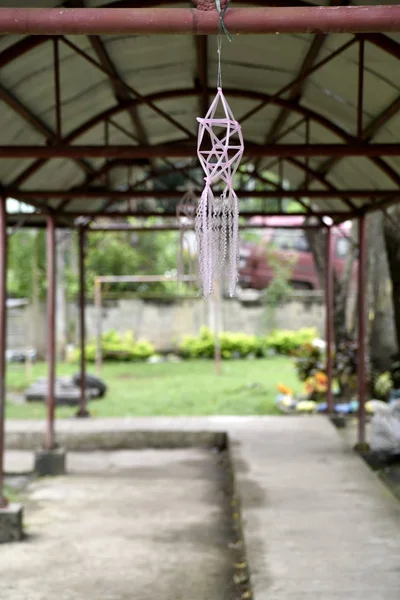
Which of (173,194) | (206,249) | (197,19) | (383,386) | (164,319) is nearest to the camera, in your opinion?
(197,19)

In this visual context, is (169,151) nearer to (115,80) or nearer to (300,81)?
(115,80)

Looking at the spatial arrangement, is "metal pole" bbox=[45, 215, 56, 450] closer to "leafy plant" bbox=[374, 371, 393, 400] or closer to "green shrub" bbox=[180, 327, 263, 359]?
"leafy plant" bbox=[374, 371, 393, 400]

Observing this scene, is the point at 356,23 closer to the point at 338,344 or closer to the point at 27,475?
the point at 27,475

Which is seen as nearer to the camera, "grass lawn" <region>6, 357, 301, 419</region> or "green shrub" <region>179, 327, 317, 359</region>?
"grass lawn" <region>6, 357, 301, 419</region>

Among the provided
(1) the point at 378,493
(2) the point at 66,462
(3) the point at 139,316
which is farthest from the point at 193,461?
(3) the point at 139,316

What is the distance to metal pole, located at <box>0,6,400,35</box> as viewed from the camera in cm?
277

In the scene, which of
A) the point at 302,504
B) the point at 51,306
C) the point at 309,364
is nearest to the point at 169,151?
the point at 302,504

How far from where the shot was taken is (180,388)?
1430 centimetres

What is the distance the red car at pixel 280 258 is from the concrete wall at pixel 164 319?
1.52 m

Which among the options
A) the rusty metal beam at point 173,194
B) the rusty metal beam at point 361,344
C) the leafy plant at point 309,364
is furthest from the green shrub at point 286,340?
the rusty metal beam at point 173,194

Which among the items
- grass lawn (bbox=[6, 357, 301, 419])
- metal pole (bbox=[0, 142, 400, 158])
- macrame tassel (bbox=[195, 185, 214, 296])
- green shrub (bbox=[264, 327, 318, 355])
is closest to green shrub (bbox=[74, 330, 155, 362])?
grass lawn (bbox=[6, 357, 301, 419])

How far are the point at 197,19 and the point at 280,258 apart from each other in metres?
18.1

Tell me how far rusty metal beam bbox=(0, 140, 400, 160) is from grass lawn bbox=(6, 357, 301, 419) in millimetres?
7164

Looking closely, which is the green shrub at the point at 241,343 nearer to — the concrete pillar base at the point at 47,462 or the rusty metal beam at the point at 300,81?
the concrete pillar base at the point at 47,462
